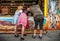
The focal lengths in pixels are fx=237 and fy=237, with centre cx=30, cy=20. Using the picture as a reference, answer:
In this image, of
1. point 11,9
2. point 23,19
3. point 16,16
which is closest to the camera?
point 23,19

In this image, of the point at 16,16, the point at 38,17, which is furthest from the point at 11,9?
the point at 38,17

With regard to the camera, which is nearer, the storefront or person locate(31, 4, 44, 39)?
person locate(31, 4, 44, 39)

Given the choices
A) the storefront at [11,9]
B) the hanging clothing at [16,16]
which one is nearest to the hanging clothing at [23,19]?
the hanging clothing at [16,16]

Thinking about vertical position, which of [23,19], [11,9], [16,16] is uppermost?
[11,9]

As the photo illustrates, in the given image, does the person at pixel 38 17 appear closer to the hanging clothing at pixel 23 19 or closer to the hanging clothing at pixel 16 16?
the hanging clothing at pixel 23 19

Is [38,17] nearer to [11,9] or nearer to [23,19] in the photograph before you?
[23,19]

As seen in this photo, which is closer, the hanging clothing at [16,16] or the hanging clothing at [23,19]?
the hanging clothing at [23,19]

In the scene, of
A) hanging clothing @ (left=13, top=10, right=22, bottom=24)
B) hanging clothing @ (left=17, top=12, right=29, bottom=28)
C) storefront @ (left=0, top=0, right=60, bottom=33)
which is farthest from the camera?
storefront @ (left=0, top=0, right=60, bottom=33)

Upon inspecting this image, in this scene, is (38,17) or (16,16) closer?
(38,17)

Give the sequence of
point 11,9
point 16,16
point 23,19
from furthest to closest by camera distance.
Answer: point 11,9
point 16,16
point 23,19

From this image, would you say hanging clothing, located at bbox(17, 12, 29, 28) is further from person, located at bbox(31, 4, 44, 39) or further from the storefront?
the storefront

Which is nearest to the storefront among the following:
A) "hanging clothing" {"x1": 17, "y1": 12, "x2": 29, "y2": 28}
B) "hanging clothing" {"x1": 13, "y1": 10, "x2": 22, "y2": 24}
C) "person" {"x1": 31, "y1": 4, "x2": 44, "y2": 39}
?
"hanging clothing" {"x1": 13, "y1": 10, "x2": 22, "y2": 24}

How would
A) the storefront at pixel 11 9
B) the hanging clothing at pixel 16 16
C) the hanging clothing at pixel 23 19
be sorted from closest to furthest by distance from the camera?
the hanging clothing at pixel 23 19
the hanging clothing at pixel 16 16
the storefront at pixel 11 9

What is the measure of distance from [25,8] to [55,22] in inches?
70.8
